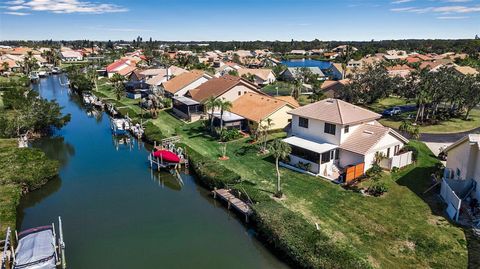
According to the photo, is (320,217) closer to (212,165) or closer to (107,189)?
(212,165)

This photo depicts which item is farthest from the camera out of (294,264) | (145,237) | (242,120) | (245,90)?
(245,90)

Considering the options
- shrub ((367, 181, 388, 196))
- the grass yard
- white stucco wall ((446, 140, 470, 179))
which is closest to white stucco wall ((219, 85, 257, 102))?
the grass yard

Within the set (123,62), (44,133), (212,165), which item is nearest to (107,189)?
(212,165)

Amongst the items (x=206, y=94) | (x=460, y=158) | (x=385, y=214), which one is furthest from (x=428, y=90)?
(x=206, y=94)

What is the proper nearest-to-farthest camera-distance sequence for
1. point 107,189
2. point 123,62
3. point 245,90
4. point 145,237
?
1. point 145,237
2. point 107,189
3. point 245,90
4. point 123,62

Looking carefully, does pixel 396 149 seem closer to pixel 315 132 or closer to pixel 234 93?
pixel 315 132

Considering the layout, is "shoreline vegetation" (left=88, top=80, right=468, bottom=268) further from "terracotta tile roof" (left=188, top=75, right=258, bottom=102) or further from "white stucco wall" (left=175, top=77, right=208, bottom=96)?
"white stucco wall" (left=175, top=77, right=208, bottom=96)

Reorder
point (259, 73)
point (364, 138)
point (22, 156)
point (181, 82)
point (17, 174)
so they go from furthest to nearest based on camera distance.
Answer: point (259, 73) < point (181, 82) < point (22, 156) < point (364, 138) < point (17, 174)

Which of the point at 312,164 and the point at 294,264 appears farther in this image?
the point at 312,164
